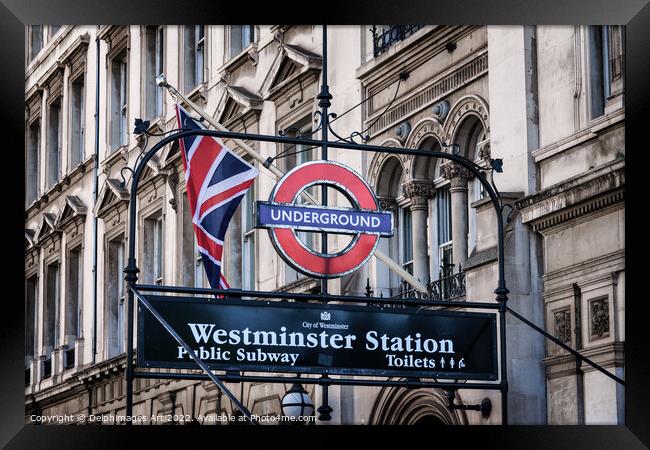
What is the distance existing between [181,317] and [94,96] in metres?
20.1

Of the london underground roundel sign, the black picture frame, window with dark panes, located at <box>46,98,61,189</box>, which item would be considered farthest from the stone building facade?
the london underground roundel sign

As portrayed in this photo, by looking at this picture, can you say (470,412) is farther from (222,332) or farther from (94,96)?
(94,96)

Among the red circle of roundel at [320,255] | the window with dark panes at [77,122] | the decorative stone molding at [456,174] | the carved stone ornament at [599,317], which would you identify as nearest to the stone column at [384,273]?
the decorative stone molding at [456,174]

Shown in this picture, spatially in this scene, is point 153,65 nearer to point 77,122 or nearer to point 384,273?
point 77,122

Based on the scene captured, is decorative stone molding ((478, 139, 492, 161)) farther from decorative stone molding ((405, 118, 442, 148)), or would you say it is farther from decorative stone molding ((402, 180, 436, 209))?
decorative stone molding ((402, 180, 436, 209))

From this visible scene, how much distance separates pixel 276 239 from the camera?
19.7m

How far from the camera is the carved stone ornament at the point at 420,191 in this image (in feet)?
83.0

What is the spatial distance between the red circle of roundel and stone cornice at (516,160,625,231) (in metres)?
2.56

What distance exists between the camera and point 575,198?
2144 cm

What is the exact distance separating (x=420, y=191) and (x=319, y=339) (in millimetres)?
6290

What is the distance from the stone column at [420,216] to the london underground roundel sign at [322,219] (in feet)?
16.3
